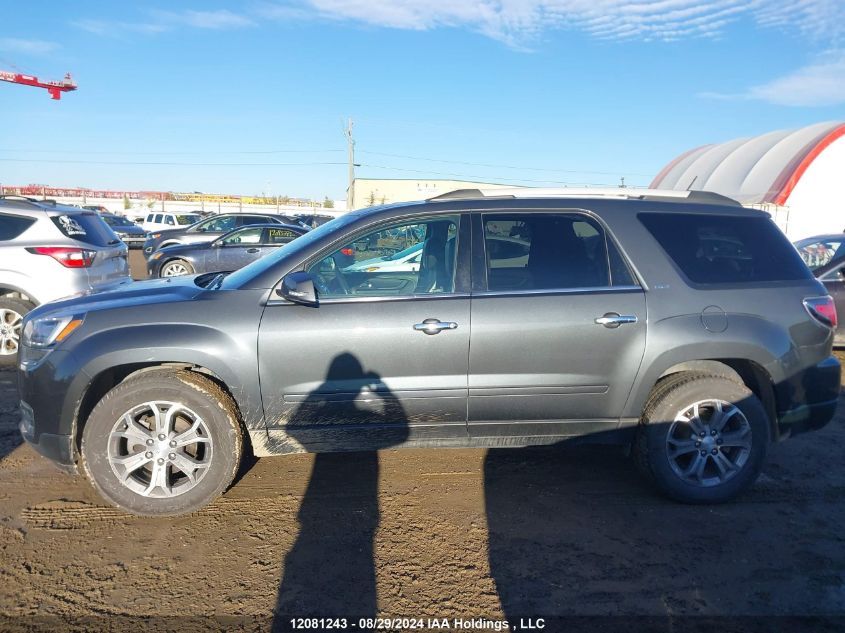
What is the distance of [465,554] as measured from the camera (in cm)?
316

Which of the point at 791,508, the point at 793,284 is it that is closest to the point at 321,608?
the point at 791,508

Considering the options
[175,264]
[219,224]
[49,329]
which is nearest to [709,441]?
[49,329]

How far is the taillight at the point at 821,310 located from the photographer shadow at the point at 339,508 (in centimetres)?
261

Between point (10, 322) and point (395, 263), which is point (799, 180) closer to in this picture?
point (395, 263)

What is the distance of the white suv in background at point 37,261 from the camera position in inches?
261

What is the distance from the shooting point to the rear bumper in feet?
12.2

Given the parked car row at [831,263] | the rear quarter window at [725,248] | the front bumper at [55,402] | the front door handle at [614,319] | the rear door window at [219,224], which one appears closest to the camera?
the front bumper at [55,402]

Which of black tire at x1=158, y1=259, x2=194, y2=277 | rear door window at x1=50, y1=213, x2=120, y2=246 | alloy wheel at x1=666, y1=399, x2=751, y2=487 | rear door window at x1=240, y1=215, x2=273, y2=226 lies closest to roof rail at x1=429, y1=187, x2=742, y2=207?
alloy wheel at x1=666, y1=399, x2=751, y2=487


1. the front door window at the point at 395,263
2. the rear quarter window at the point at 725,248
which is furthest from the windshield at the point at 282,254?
the rear quarter window at the point at 725,248

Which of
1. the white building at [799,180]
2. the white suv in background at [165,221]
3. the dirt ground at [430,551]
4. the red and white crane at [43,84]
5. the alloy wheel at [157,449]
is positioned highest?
the red and white crane at [43,84]

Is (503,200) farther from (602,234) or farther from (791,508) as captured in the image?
(791,508)

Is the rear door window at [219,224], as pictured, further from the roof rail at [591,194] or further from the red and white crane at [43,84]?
the red and white crane at [43,84]

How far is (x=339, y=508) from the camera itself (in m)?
3.62

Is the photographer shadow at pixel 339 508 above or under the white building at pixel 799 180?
under
